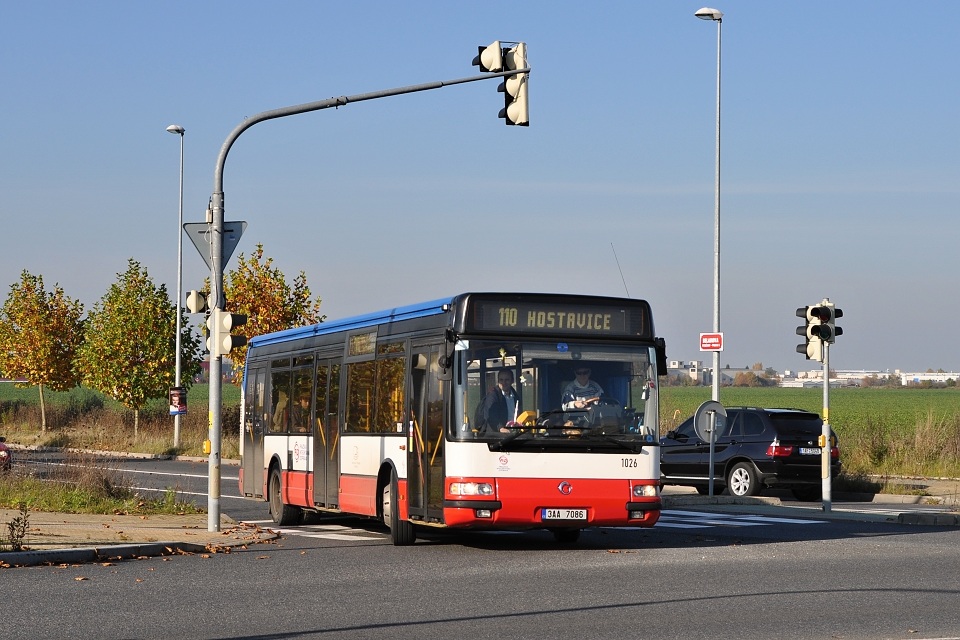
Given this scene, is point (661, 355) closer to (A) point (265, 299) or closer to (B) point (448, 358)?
(B) point (448, 358)

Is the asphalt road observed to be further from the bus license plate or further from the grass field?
the grass field

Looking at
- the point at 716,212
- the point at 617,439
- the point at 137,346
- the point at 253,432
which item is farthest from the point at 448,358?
the point at 137,346

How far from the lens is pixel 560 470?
1616 cm

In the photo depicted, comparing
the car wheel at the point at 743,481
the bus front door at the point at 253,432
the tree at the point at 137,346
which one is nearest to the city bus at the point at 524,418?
the bus front door at the point at 253,432

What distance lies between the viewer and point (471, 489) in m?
15.9

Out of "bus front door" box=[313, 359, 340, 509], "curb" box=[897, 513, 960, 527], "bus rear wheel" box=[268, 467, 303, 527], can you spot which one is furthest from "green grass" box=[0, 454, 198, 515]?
"curb" box=[897, 513, 960, 527]

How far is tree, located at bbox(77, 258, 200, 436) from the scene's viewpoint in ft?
172

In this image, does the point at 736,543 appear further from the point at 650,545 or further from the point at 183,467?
the point at 183,467

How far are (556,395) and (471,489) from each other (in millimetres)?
1358

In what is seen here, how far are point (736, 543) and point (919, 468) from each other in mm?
15231

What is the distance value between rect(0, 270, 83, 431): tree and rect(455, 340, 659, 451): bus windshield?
45.9 meters

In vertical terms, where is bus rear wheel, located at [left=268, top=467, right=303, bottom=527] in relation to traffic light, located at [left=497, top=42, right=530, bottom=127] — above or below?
below

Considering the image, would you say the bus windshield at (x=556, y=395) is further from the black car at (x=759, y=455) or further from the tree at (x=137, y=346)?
the tree at (x=137, y=346)

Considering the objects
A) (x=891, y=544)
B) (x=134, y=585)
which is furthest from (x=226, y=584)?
(x=891, y=544)
